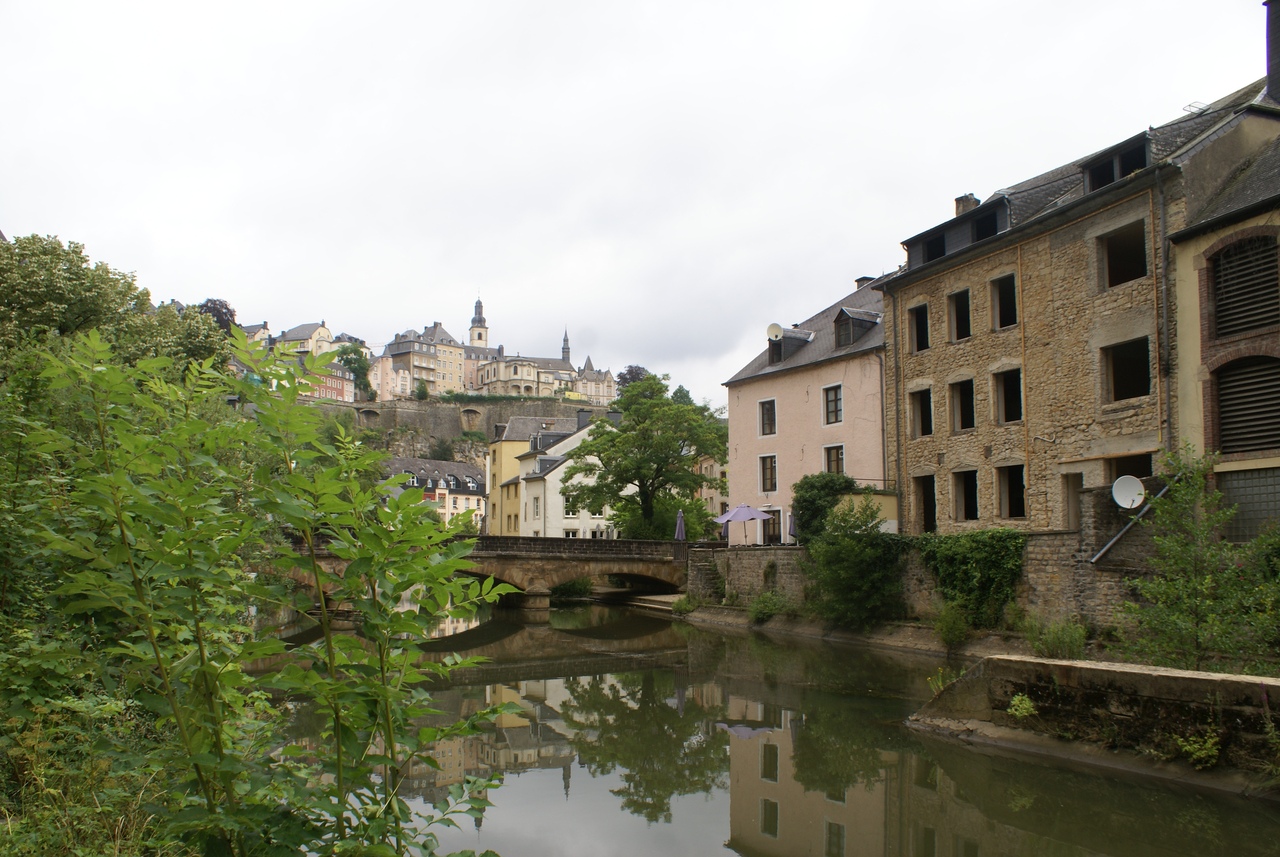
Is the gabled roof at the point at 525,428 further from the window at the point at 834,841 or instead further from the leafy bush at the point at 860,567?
the window at the point at 834,841

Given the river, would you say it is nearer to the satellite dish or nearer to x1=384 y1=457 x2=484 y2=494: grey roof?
the satellite dish

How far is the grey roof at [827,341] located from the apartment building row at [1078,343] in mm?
193

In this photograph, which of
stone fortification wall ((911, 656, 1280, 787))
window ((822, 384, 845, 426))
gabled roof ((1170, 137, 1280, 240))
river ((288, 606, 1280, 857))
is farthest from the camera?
window ((822, 384, 845, 426))

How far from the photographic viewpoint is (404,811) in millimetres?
4020

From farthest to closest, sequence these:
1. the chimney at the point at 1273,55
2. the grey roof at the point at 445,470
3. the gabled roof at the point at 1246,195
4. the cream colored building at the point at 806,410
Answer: the grey roof at the point at 445,470
the cream colored building at the point at 806,410
the chimney at the point at 1273,55
the gabled roof at the point at 1246,195

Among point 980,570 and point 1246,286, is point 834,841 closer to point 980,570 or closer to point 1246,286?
point 980,570

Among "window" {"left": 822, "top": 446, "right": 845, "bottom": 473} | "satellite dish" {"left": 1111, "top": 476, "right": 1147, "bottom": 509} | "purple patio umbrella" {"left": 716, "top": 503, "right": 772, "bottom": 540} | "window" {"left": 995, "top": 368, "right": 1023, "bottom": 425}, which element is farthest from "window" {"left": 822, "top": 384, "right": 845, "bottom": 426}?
"satellite dish" {"left": 1111, "top": 476, "right": 1147, "bottom": 509}

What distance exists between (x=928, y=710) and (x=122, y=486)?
1074cm

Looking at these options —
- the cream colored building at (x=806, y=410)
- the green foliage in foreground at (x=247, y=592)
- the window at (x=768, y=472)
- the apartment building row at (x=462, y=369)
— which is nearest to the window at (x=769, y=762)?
the green foliage in foreground at (x=247, y=592)

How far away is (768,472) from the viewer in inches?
1273

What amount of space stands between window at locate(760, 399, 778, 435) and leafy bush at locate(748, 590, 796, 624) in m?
6.96

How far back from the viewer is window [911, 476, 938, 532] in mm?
25703

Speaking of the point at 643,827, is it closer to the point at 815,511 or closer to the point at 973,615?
the point at 973,615

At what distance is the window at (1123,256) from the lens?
795 inches
